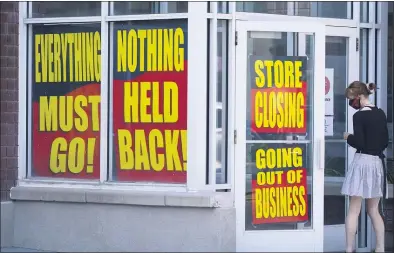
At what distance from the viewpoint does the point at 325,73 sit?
10.2 meters

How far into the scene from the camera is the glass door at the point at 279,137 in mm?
9727

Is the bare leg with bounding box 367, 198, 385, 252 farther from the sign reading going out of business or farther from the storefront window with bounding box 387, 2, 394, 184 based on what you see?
the storefront window with bounding box 387, 2, 394, 184

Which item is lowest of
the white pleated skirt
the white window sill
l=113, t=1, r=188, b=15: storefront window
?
the white window sill

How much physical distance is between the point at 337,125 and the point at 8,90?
366 cm

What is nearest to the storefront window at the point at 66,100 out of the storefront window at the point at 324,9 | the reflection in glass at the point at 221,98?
the reflection in glass at the point at 221,98

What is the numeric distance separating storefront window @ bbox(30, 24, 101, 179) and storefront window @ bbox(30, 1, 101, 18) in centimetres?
13

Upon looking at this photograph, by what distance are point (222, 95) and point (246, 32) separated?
70 cm

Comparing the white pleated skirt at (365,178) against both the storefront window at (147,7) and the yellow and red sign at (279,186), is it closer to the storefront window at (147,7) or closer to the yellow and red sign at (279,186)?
the yellow and red sign at (279,186)

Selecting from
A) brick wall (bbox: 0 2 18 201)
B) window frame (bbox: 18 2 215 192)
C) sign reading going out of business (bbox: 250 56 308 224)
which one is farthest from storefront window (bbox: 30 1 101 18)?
sign reading going out of business (bbox: 250 56 308 224)

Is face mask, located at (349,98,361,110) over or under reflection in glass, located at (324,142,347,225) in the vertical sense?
over

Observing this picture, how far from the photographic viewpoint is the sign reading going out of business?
9805mm

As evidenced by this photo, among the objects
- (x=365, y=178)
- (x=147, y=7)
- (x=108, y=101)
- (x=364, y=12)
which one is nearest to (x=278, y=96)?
(x=365, y=178)

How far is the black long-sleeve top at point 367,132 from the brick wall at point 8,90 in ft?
12.2

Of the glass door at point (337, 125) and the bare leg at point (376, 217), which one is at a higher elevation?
the glass door at point (337, 125)
